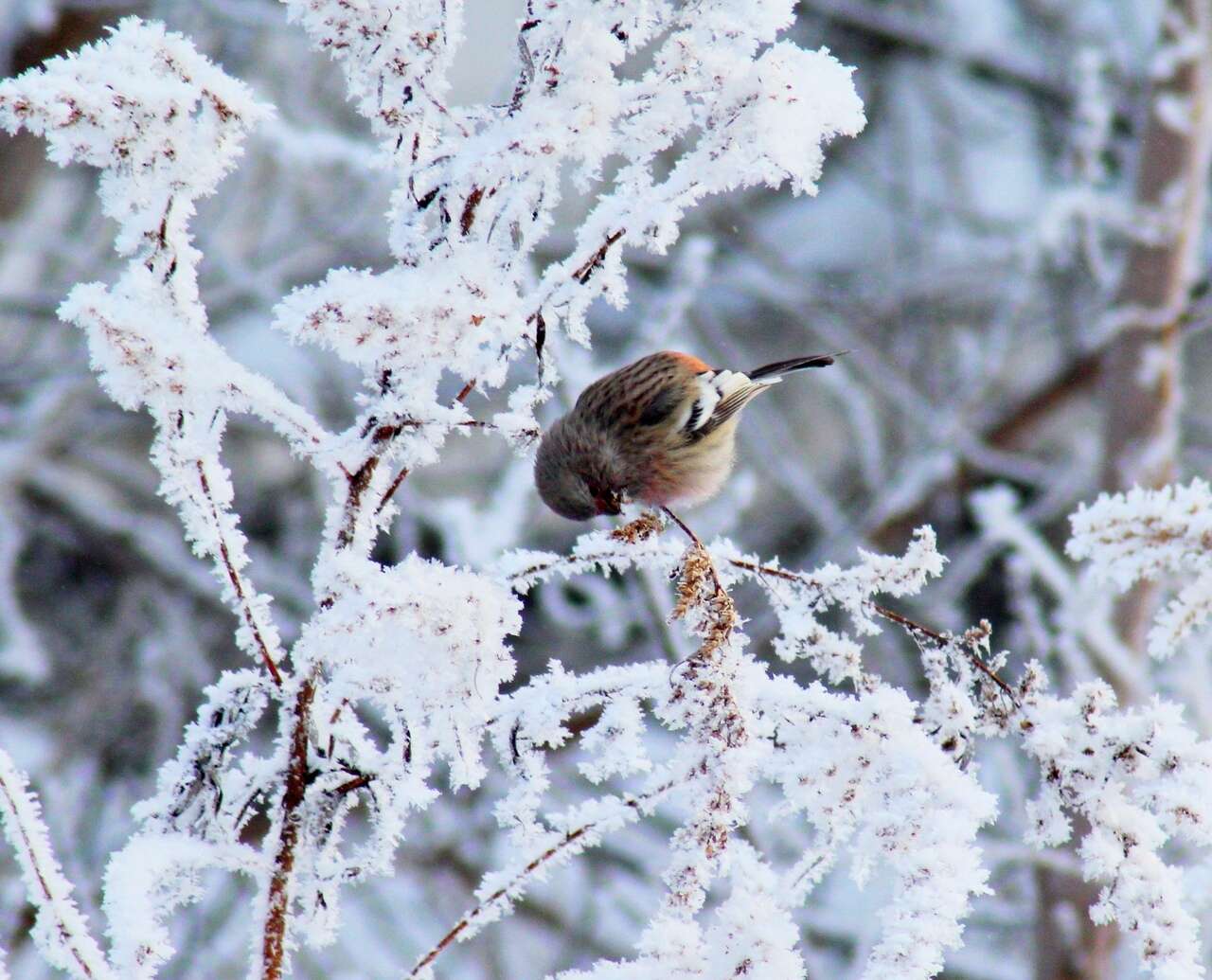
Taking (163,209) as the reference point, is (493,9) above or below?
above

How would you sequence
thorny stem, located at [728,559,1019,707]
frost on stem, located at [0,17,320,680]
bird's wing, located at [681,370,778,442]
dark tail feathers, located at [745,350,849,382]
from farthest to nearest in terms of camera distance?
bird's wing, located at [681,370,778,442], dark tail feathers, located at [745,350,849,382], thorny stem, located at [728,559,1019,707], frost on stem, located at [0,17,320,680]

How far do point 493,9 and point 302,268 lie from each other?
2744mm

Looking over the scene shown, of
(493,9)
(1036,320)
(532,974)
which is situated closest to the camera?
(532,974)

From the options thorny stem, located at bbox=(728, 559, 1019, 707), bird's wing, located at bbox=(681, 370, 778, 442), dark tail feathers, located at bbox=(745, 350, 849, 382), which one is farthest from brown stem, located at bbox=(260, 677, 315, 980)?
bird's wing, located at bbox=(681, 370, 778, 442)

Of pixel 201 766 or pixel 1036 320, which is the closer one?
pixel 201 766

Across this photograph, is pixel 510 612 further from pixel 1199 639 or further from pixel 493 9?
pixel 493 9

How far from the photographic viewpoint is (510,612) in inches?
47.3

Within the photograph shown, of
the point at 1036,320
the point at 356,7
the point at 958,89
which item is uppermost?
the point at 958,89

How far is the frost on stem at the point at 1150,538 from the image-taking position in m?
1.18

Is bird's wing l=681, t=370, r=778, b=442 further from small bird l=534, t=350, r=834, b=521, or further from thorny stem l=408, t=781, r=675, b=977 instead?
thorny stem l=408, t=781, r=675, b=977

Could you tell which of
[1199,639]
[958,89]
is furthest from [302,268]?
[958,89]

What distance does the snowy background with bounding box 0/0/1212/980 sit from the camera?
1.18 metres

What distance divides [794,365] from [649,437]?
43cm

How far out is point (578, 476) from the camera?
2965mm
